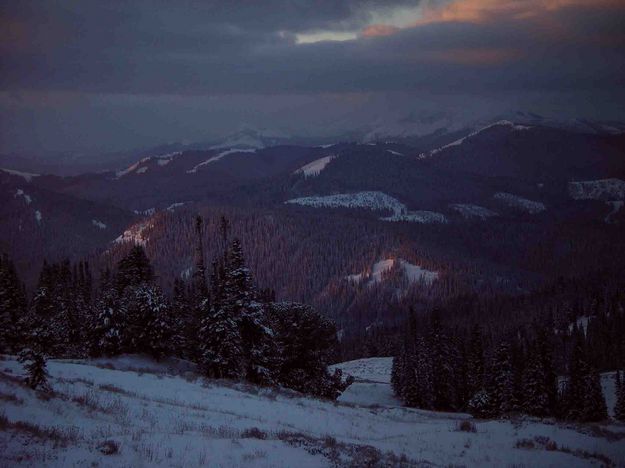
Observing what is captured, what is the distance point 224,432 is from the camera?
1784 centimetres

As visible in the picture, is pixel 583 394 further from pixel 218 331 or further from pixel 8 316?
pixel 8 316

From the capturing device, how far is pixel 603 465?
1814 cm

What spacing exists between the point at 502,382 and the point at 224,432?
5088 centimetres

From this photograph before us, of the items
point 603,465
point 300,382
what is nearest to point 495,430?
point 603,465

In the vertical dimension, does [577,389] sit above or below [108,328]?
below

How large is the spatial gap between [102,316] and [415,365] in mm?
50272

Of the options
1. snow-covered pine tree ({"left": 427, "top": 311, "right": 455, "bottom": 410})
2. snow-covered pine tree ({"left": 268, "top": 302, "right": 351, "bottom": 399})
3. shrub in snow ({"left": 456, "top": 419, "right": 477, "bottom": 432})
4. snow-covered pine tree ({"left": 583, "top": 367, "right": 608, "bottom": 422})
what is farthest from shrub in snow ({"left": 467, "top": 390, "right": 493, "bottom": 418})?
shrub in snow ({"left": 456, "top": 419, "right": 477, "bottom": 432})

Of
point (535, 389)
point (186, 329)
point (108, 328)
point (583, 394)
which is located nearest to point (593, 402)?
point (583, 394)

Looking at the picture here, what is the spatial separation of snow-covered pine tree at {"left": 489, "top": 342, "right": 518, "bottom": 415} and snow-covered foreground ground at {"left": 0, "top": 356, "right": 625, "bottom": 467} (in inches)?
1253

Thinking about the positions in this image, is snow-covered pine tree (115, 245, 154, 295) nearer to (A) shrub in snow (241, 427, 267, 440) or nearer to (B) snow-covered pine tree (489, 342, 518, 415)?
(A) shrub in snow (241, 427, 267, 440)

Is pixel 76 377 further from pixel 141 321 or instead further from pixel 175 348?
pixel 175 348

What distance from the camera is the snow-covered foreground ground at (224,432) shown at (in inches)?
506

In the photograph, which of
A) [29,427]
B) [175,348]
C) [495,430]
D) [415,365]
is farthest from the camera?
[415,365]

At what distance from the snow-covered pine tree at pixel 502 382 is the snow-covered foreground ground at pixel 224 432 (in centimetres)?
3182
